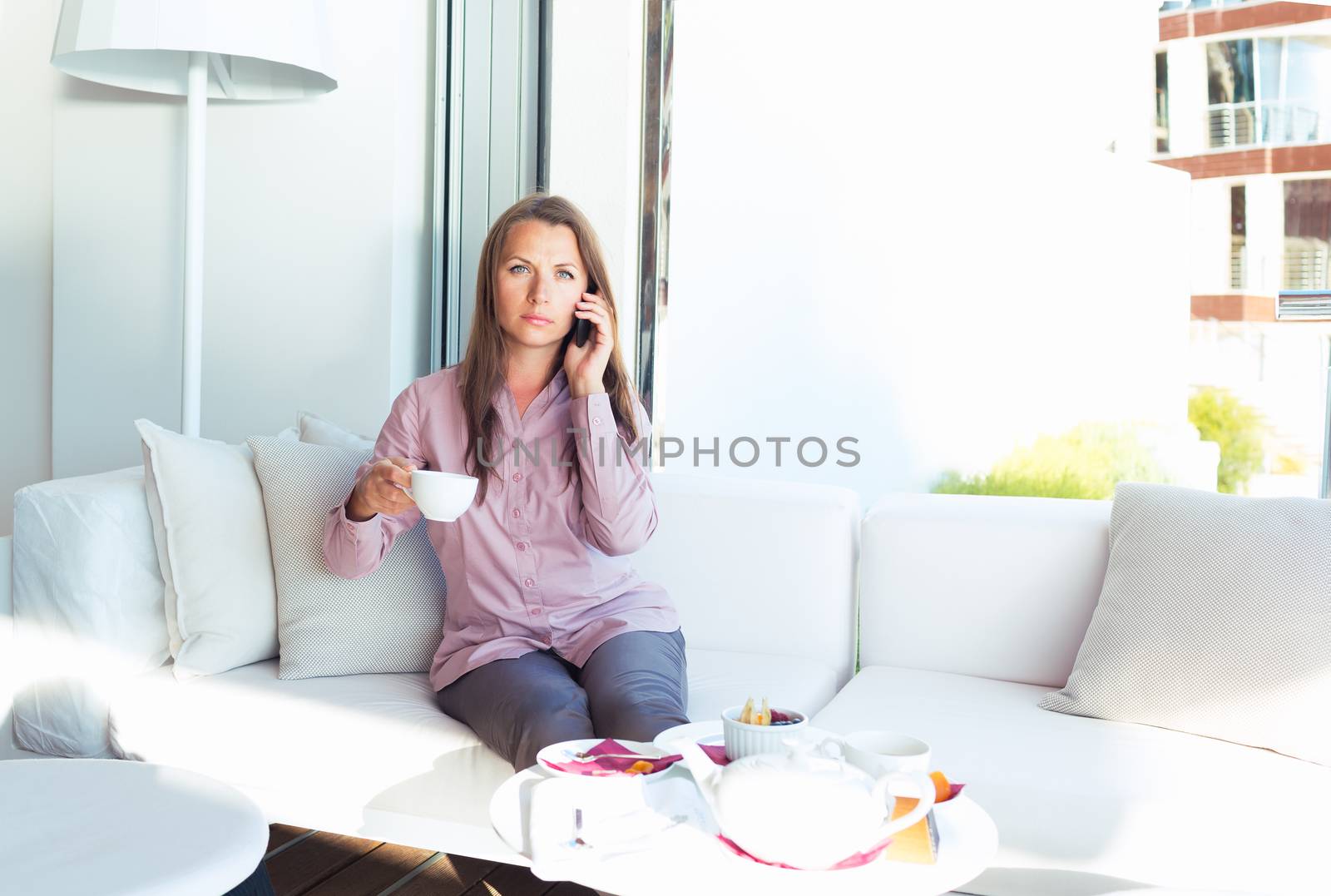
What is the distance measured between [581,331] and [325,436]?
1.84 ft

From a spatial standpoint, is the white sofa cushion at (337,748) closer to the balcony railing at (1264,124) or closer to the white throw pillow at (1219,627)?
the white throw pillow at (1219,627)

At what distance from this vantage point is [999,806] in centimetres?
144

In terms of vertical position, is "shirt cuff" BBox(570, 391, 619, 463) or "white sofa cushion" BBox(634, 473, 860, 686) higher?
"shirt cuff" BBox(570, 391, 619, 463)

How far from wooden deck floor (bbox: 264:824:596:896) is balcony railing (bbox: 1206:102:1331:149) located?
6.30 feet

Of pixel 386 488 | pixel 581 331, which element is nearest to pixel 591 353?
pixel 581 331

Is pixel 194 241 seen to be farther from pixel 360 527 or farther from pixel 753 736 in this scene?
pixel 753 736

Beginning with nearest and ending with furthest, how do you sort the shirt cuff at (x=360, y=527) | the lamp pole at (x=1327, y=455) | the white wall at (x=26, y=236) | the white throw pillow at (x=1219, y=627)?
the white throw pillow at (x=1219, y=627), the shirt cuff at (x=360, y=527), the lamp pole at (x=1327, y=455), the white wall at (x=26, y=236)

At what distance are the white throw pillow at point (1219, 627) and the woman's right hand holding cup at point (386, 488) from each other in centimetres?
105

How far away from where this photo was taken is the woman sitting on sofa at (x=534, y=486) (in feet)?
5.64

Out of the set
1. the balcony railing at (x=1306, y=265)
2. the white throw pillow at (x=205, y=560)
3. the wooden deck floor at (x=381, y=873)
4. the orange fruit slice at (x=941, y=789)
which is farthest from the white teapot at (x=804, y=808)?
the balcony railing at (x=1306, y=265)

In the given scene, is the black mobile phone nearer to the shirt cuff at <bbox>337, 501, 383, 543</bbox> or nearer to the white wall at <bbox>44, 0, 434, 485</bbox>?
the shirt cuff at <bbox>337, 501, 383, 543</bbox>

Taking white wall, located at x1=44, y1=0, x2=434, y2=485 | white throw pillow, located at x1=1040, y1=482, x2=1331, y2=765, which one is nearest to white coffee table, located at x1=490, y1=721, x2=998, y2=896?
white throw pillow, located at x1=1040, y1=482, x2=1331, y2=765

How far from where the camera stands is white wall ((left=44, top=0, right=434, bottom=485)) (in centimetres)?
271

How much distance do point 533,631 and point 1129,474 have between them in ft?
4.59
